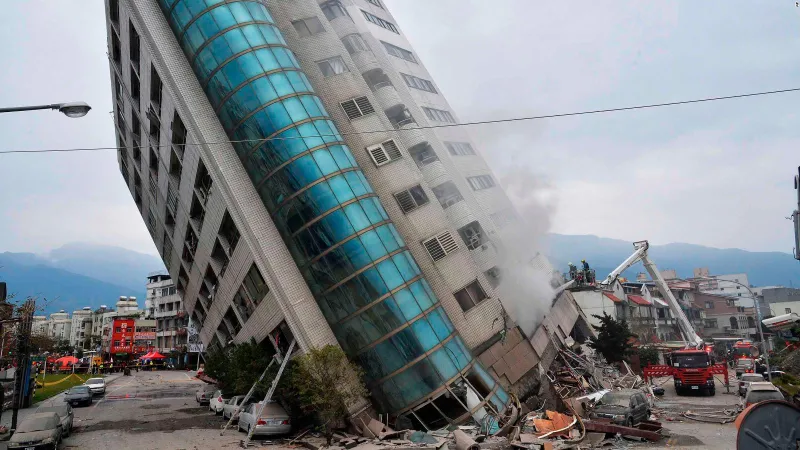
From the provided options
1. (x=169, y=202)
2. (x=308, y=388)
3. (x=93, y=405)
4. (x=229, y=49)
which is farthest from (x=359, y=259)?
(x=93, y=405)

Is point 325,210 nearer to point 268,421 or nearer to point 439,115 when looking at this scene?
point 268,421

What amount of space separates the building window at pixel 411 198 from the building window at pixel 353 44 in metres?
10.3

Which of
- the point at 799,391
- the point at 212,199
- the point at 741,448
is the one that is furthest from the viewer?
the point at 212,199

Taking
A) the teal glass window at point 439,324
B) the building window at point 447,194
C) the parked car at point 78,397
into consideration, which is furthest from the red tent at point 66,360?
the teal glass window at point 439,324

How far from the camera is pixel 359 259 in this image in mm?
22641

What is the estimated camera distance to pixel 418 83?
38000 mm

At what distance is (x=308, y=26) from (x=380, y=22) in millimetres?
11178

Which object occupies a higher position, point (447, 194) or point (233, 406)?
point (447, 194)

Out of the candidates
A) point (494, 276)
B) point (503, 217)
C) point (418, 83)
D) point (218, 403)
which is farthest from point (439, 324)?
point (418, 83)

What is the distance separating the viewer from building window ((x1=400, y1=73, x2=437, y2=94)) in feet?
121

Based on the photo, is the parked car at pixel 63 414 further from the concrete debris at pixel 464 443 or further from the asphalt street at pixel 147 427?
the concrete debris at pixel 464 443

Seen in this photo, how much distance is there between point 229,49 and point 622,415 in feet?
75.6

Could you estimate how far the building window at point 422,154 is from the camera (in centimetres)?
2962

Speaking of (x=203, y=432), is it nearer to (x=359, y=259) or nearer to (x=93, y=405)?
(x=359, y=259)
